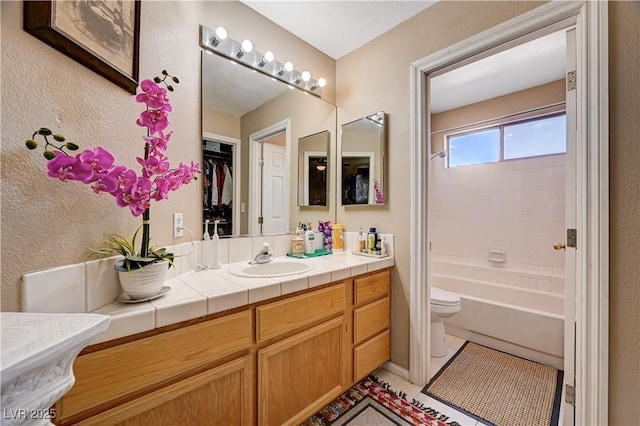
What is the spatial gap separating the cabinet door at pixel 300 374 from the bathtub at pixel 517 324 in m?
1.46

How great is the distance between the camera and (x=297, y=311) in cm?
126

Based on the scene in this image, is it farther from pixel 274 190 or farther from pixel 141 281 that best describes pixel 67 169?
pixel 274 190

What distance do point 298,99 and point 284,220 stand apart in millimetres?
949

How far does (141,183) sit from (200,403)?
833 mm

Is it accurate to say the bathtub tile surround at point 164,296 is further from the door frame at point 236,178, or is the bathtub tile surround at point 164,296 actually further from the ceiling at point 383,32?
the ceiling at point 383,32

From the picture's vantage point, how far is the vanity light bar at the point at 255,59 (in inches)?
60.5

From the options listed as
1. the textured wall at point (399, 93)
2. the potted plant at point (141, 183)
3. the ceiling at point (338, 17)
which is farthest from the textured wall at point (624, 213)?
the potted plant at point (141, 183)

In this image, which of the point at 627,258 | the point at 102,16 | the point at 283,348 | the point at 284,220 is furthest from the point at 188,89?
the point at 627,258

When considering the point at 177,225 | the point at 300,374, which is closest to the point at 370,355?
the point at 300,374

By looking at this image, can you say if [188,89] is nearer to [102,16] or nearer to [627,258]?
[102,16]

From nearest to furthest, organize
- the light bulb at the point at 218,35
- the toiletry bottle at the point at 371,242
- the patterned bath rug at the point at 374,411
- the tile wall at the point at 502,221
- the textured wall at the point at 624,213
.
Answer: the textured wall at the point at 624,213, the patterned bath rug at the point at 374,411, the light bulb at the point at 218,35, the toiletry bottle at the point at 371,242, the tile wall at the point at 502,221

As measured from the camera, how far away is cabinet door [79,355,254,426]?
2.74 ft

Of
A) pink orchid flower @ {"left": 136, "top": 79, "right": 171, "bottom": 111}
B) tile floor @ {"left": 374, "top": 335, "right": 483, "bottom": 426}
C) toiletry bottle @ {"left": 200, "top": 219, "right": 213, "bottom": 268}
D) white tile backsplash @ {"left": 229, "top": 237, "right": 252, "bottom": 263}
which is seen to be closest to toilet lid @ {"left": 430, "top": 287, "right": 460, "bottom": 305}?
tile floor @ {"left": 374, "top": 335, "right": 483, "bottom": 426}

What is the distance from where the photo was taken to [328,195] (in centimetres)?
226
